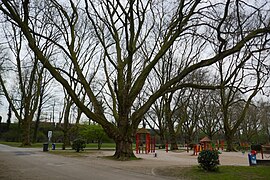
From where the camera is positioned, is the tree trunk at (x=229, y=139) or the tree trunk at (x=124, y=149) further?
the tree trunk at (x=229, y=139)

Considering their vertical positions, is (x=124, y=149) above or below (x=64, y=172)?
above

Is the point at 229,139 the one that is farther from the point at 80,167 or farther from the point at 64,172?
the point at 64,172

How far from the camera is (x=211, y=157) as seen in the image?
1145cm

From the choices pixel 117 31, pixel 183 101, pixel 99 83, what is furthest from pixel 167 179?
pixel 183 101

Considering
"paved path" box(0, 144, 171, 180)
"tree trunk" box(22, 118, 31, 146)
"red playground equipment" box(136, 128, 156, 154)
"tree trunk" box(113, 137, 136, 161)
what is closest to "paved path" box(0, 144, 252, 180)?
"paved path" box(0, 144, 171, 180)

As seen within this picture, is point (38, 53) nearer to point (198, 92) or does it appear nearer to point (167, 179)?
point (167, 179)

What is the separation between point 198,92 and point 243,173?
31.7 meters

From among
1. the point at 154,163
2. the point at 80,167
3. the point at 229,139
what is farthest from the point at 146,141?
the point at 80,167

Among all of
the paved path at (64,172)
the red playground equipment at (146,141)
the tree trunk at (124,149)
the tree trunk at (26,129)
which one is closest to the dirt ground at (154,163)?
the paved path at (64,172)

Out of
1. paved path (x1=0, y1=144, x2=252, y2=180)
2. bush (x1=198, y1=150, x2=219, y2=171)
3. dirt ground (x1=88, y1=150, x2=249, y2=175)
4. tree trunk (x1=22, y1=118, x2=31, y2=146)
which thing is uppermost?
tree trunk (x1=22, y1=118, x2=31, y2=146)

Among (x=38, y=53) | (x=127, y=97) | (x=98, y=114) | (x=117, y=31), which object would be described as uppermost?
(x=117, y=31)

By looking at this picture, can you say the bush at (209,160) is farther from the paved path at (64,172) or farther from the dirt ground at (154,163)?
the paved path at (64,172)

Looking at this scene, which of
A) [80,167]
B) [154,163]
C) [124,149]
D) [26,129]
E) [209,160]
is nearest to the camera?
[209,160]

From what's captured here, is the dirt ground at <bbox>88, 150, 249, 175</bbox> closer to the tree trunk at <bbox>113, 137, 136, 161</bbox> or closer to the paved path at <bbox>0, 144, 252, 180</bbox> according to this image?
the paved path at <bbox>0, 144, 252, 180</bbox>
